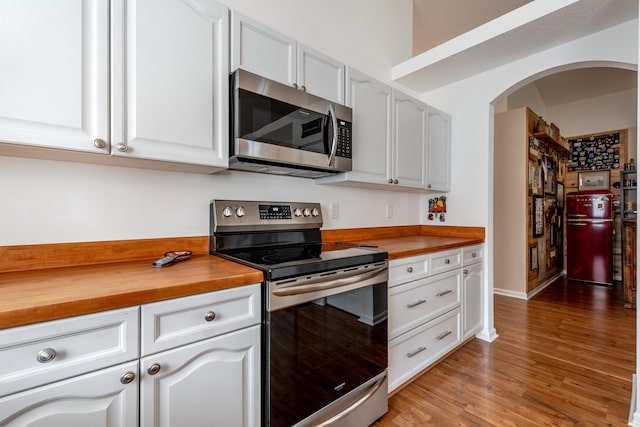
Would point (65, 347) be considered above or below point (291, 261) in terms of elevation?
below

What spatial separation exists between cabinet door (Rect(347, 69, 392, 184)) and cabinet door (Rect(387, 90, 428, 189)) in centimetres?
9

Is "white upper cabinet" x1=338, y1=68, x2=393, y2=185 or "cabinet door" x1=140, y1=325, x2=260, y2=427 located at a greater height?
"white upper cabinet" x1=338, y1=68, x2=393, y2=185

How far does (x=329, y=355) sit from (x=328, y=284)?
1.07ft

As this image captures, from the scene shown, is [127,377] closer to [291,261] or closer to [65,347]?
[65,347]

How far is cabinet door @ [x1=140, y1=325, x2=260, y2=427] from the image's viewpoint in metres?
0.92

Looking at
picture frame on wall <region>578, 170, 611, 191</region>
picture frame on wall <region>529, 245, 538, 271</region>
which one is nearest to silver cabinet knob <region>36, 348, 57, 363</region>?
picture frame on wall <region>529, 245, 538, 271</region>

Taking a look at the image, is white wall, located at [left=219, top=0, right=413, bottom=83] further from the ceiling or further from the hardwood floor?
the hardwood floor

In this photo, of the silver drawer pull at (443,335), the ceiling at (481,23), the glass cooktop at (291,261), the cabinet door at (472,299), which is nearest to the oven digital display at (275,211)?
the glass cooktop at (291,261)

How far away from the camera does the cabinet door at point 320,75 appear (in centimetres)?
169

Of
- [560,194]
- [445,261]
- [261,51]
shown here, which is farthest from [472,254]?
[560,194]

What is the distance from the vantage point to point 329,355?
1.32 metres

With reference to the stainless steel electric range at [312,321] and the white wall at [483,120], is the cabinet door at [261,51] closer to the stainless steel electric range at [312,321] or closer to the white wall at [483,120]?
the stainless steel electric range at [312,321]

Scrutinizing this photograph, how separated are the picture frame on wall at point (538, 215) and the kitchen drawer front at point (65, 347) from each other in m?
4.35

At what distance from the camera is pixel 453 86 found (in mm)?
2766
